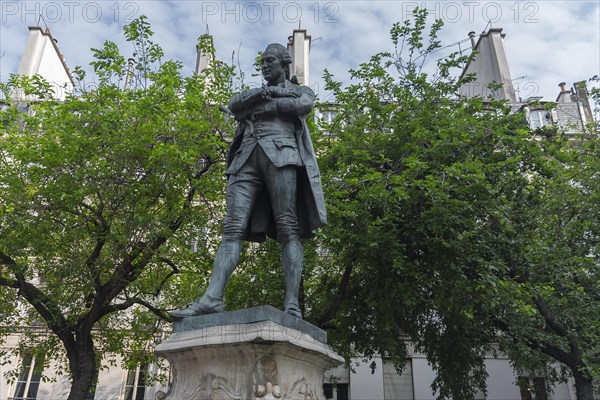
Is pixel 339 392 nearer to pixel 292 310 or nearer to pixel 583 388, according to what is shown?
pixel 583 388

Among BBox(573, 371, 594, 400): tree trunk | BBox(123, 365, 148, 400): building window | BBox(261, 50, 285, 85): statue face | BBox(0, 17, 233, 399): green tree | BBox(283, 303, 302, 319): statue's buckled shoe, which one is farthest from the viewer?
BBox(123, 365, 148, 400): building window

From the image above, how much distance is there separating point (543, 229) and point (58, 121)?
1213 centimetres

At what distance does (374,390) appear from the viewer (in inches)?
814

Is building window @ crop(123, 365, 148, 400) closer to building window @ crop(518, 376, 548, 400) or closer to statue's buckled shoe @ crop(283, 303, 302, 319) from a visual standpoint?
building window @ crop(518, 376, 548, 400)

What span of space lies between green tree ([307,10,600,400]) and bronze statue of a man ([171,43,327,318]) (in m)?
4.93

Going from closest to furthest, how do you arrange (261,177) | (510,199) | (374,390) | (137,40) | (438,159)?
(261,177)
(438,159)
(510,199)
(137,40)
(374,390)

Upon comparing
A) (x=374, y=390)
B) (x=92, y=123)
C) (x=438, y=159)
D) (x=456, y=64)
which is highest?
(x=456, y=64)

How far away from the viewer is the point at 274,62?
5141 millimetres

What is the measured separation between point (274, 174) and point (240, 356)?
1.75 meters

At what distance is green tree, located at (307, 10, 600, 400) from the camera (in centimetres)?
1026

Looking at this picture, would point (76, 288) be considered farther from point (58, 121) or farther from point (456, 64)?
point (456, 64)

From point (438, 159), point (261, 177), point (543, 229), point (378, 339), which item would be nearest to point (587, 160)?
point (543, 229)

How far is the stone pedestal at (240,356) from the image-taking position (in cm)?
377

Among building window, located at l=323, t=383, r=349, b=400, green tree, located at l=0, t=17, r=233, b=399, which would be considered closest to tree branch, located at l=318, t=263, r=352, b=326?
green tree, located at l=0, t=17, r=233, b=399
